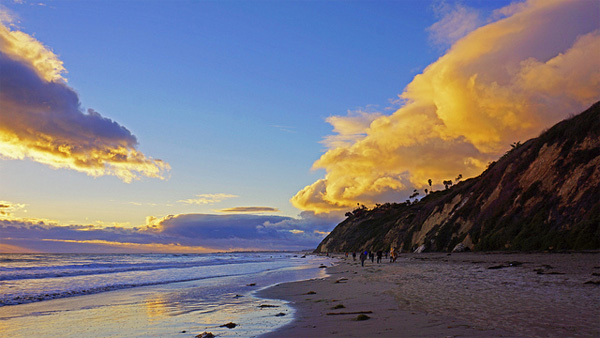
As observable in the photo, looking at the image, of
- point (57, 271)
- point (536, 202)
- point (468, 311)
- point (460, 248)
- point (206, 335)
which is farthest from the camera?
point (460, 248)

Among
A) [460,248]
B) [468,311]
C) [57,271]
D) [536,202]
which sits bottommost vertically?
[57,271]

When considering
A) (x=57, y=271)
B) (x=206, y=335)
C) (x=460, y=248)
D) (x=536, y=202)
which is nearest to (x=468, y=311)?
(x=206, y=335)

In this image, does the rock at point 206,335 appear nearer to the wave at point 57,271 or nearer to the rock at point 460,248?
the wave at point 57,271

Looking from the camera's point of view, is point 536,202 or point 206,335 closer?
point 206,335

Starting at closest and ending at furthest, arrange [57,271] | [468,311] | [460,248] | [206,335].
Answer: [206,335] < [468,311] < [57,271] < [460,248]

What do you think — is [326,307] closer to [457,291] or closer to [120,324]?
[457,291]

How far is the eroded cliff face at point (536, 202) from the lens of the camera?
111ft

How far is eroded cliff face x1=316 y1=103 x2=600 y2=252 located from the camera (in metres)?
33.8

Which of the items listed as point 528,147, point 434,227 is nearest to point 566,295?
point 528,147

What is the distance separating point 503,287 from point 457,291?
6.39ft

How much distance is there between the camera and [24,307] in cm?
1759

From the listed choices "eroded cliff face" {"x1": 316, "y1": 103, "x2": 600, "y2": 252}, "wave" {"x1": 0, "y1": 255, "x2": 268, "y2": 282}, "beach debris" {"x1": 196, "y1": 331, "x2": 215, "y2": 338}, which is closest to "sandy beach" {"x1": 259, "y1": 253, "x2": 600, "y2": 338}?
"beach debris" {"x1": 196, "y1": 331, "x2": 215, "y2": 338}

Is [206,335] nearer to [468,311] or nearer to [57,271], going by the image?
[468,311]

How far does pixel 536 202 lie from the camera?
136ft
